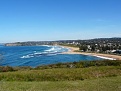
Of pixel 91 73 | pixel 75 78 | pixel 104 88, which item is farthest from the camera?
pixel 91 73

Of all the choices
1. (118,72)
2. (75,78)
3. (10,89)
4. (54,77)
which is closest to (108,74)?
(118,72)

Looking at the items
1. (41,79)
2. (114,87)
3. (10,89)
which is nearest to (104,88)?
(114,87)

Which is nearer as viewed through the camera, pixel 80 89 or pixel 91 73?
pixel 80 89

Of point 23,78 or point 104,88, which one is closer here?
point 104,88

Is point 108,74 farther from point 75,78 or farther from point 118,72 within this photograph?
point 75,78

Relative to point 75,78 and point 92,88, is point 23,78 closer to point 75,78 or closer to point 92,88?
point 75,78

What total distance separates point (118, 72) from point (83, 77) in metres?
3.80

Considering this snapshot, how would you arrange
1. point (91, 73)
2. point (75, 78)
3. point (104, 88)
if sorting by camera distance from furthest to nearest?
point (91, 73), point (75, 78), point (104, 88)

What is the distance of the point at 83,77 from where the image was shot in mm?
19484

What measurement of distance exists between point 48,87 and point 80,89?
2.05m

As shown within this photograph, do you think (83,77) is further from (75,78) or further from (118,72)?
(118,72)

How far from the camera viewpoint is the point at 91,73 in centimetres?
2105

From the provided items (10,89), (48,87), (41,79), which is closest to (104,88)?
(48,87)

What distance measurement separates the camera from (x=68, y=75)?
19.9 m
